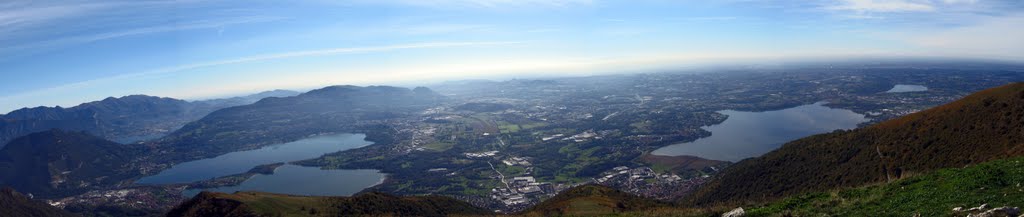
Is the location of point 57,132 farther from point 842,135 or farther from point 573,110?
point 842,135

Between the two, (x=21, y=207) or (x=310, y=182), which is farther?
(x=310, y=182)

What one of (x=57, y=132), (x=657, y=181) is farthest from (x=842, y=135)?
(x=57, y=132)

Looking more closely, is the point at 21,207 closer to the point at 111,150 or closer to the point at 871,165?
the point at 111,150

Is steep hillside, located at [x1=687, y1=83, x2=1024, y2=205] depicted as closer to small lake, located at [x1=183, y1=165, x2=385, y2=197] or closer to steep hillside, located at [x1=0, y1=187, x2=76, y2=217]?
small lake, located at [x1=183, y1=165, x2=385, y2=197]

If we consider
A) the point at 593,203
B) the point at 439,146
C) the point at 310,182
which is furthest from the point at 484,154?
the point at 593,203

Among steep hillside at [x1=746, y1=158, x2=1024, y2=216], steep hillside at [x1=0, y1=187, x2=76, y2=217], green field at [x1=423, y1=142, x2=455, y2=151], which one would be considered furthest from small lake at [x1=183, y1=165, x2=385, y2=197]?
steep hillside at [x1=746, y1=158, x2=1024, y2=216]

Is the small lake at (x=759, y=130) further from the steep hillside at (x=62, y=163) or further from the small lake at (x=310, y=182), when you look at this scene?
the steep hillside at (x=62, y=163)
